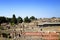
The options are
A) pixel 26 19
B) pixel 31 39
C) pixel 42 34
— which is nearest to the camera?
pixel 31 39

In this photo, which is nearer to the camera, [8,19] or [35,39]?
[35,39]

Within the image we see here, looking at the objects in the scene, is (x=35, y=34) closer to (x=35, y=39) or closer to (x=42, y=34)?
(x=42, y=34)

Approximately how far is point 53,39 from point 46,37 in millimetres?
1335

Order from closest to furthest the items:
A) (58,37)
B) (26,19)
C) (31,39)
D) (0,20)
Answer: (31,39), (58,37), (0,20), (26,19)

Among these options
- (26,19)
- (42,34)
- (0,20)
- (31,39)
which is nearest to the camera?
(31,39)

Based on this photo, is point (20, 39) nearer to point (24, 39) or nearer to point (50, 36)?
point (24, 39)

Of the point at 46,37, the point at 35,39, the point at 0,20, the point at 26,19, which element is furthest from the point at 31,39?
the point at 26,19

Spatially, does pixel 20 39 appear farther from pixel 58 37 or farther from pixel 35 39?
pixel 58 37

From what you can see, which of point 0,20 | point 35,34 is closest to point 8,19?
point 0,20

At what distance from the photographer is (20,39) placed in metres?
17.7

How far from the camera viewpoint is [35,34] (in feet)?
65.9

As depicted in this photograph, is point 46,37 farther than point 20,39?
Yes

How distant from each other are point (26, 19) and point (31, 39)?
48.0m

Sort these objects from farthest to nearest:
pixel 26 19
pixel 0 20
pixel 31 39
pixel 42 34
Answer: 1. pixel 26 19
2. pixel 0 20
3. pixel 42 34
4. pixel 31 39
